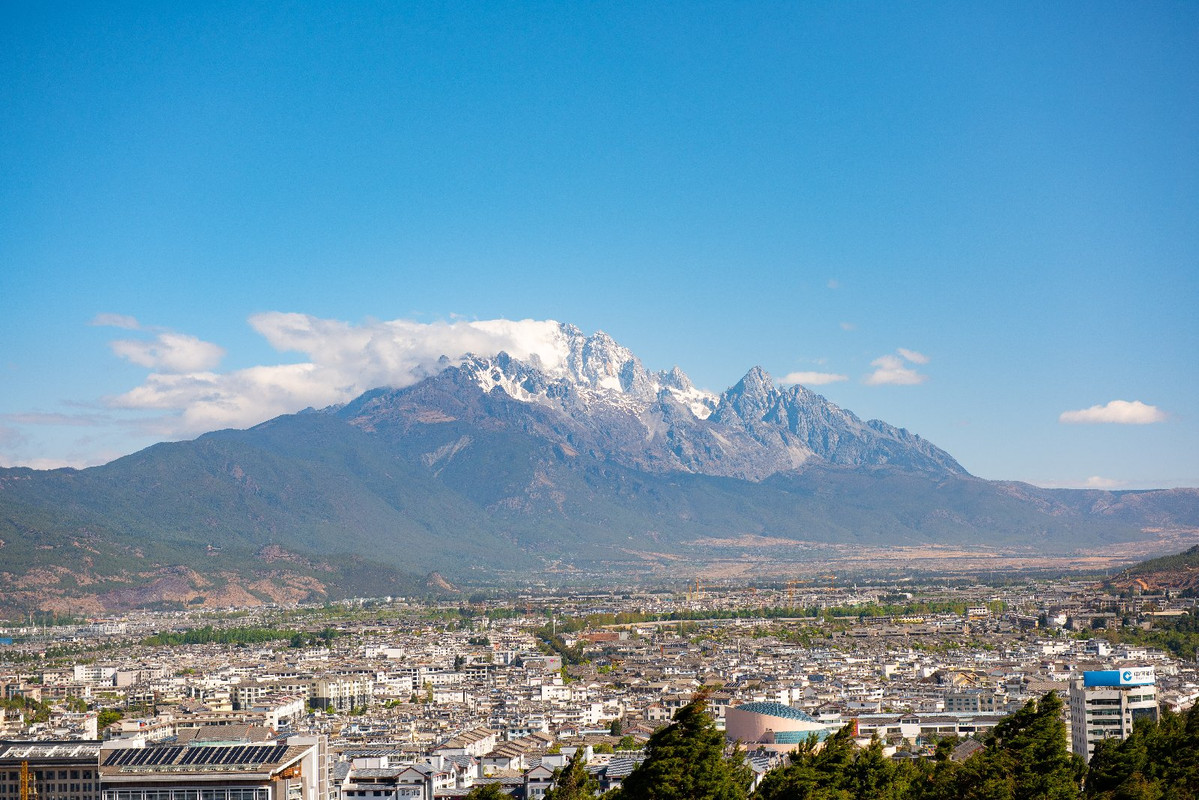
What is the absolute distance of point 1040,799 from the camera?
4453cm

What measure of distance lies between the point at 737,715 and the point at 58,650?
91970 millimetres

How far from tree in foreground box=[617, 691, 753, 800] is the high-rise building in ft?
118

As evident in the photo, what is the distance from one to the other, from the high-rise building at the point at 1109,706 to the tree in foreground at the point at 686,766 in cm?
3594

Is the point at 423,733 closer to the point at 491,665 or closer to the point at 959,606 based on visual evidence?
the point at 491,665

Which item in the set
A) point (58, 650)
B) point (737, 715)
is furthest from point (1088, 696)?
point (58, 650)

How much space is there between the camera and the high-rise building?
232ft

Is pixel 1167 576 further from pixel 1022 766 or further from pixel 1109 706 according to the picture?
pixel 1022 766

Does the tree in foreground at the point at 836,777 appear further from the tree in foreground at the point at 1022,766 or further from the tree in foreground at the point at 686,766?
the tree in foreground at the point at 686,766

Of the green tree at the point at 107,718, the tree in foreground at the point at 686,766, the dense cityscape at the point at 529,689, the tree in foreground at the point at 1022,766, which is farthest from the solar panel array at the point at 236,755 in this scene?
the green tree at the point at 107,718

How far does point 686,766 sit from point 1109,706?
3779 cm

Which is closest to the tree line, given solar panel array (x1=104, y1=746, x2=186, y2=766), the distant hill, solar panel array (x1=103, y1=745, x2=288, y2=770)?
solar panel array (x1=103, y1=745, x2=288, y2=770)

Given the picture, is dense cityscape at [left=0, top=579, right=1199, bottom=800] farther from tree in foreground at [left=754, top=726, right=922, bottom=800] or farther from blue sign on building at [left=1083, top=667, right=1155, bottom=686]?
tree in foreground at [left=754, top=726, right=922, bottom=800]

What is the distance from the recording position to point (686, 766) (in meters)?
39.2

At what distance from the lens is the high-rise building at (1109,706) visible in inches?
2781
